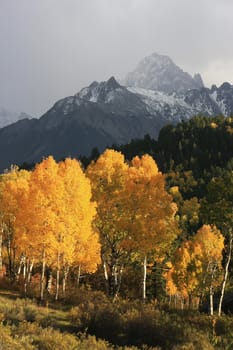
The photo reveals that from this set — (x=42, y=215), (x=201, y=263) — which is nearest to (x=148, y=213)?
(x=42, y=215)

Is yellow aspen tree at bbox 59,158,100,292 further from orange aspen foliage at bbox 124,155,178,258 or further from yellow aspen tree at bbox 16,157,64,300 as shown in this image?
orange aspen foliage at bbox 124,155,178,258

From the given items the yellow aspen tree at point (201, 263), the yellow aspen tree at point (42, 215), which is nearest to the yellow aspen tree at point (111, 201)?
the yellow aspen tree at point (42, 215)

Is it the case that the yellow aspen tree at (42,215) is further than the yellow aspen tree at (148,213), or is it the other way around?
the yellow aspen tree at (148,213)

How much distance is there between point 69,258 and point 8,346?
57.3ft

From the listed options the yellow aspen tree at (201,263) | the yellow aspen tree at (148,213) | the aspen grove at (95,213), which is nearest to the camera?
the aspen grove at (95,213)

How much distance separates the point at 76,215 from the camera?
32.4 m

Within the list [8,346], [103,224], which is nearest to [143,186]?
[103,224]

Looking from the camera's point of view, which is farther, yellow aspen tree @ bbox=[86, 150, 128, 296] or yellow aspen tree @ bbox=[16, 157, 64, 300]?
yellow aspen tree @ bbox=[86, 150, 128, 296]

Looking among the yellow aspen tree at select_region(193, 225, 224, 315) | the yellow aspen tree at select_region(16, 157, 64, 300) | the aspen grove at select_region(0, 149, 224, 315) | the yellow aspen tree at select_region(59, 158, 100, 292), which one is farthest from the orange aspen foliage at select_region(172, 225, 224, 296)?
the yellow aspen tree at select_region(16, 157, 64, 300)

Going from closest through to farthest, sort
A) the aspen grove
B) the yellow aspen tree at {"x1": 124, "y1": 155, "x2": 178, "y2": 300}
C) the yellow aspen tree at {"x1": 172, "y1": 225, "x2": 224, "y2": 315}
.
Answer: the aspen grove, the yellow aspen tree at {"x1": 124, "y1": 155, "x2": 178, "y2": 300}, the yellow aspen tree at {"x1": 172, "y1": 225, "x2": 224, "y2": 315}

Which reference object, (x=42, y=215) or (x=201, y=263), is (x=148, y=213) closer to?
(x=42, y=215)

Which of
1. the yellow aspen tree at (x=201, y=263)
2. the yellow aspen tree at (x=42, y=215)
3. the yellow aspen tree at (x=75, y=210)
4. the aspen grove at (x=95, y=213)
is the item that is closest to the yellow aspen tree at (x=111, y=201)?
the aspen grove at (x=95, y=213)

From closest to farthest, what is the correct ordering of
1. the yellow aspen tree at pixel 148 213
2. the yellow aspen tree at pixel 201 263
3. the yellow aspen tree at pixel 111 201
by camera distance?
the yellow aspen tree at pixel 148 213 < the yellow aspen tree at pixel 111 201 < the yellow aspen tree at pixel 201 263

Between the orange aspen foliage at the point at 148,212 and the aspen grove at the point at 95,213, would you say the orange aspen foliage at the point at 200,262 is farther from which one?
the aspen grove at the point at 95,213
